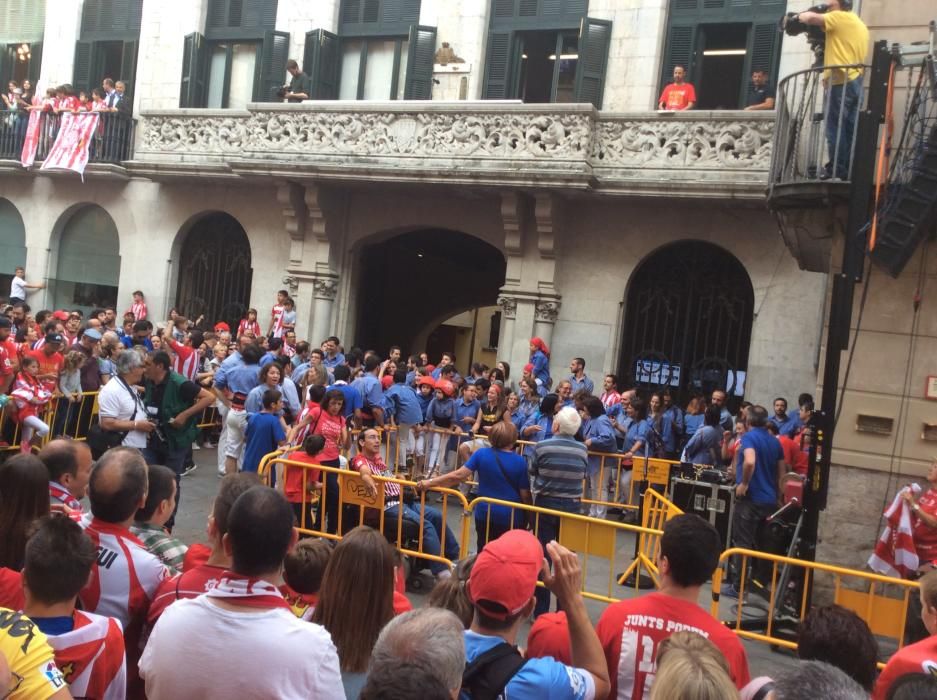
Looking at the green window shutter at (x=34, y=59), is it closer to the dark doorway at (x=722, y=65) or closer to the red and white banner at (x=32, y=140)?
the red and white banner at (x=32, y=140)

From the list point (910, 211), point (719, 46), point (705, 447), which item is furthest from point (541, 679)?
point (719, 46)

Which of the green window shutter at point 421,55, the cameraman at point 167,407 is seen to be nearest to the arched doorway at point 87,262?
the green window shutter at point 421,55

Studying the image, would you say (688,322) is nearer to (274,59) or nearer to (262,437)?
(262,437)

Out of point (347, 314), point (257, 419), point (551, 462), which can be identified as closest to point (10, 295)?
point (347, 314)

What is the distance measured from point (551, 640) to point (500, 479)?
156 inches

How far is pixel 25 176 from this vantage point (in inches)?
871

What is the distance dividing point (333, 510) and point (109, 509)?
466 cm

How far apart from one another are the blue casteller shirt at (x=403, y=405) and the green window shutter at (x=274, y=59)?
10.2 meters

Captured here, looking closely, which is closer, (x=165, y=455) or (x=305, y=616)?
(x=305, y=616)

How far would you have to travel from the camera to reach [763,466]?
9328mm

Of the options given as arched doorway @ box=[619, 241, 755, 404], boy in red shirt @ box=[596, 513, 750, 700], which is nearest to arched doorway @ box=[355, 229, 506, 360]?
arched doorway @ box=[619, 241, 755, 404]

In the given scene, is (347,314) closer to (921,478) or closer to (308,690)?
(921,478)

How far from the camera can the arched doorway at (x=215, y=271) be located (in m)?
20.6

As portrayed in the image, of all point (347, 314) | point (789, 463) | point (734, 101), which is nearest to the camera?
point (789, 463)
